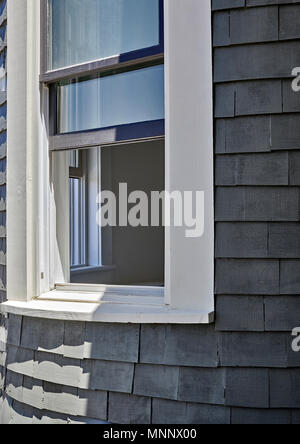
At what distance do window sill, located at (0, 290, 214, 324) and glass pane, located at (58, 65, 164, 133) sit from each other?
76 centimetres

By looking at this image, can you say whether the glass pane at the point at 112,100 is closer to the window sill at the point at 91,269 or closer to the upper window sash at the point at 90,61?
the upper window sash at the point at 90,61

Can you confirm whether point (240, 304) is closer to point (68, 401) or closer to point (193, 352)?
point (193, 352)

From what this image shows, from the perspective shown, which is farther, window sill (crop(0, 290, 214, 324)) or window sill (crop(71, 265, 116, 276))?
window sill (crop(71, 265, 116, 276))

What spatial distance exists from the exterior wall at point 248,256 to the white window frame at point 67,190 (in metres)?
0.06

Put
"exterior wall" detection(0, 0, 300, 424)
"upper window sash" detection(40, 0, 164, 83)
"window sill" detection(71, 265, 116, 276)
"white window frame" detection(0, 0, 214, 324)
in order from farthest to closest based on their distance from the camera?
1. "window sill" detection(71, 265, 116, 276)
2. "upper window sash" detection(40, 0, 164, 83)
3. "white window frame" detection(0, 0, 214, 324)
4. "exterior wall" detection(0, 0, 300, 424)

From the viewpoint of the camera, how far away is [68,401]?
77.8 inches

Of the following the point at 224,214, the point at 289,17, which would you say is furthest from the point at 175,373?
the point at 289,17

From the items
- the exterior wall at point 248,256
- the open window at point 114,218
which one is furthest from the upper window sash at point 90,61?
the open window at point 114,218

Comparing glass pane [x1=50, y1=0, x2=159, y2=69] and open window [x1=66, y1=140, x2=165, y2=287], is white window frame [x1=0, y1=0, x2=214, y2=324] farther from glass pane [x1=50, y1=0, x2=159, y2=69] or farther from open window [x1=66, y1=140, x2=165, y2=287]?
open window [x1=66, y1=140, x2=165, y2=287]

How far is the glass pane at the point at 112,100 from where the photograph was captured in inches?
77.1

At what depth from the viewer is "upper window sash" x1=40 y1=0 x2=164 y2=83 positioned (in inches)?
75.9

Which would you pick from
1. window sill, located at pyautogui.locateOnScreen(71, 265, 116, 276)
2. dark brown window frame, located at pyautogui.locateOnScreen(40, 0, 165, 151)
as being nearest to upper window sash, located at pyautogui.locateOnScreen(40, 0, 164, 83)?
dark brown window frame, located at pyautogui.locateOnScreen(40, 0, 165, 151)
